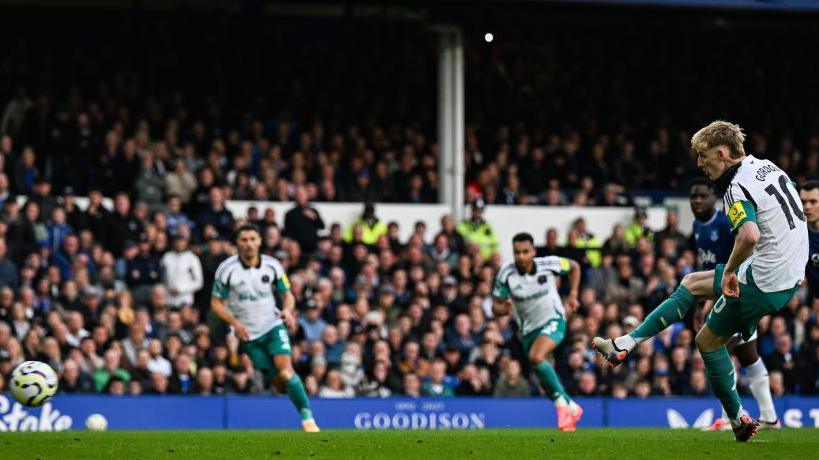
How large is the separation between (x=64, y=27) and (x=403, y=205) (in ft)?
26.1

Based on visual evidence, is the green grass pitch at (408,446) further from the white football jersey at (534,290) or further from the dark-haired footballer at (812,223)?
the white football jersey at (534,290)

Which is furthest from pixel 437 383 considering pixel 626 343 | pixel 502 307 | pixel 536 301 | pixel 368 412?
pixel 626 343

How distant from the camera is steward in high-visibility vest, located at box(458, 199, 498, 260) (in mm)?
24172

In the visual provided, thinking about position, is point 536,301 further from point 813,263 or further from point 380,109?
point 380,109

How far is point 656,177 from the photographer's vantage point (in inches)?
1070

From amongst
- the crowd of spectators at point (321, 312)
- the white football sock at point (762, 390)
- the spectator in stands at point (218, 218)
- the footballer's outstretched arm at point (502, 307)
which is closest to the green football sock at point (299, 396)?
the footballer's outstretched arm at point (502, 307)

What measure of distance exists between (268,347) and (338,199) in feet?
27.5

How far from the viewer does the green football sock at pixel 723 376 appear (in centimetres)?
1149

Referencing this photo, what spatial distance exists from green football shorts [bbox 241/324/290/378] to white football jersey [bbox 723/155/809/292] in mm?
6261

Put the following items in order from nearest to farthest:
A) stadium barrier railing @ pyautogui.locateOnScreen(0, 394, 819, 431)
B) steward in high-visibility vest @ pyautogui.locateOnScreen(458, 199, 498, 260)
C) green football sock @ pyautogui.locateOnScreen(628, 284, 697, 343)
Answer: green football sock @ pyautogui.locateOnScreen(628, 284, 697, 343), stadium barrier railing @ pyautogui.locateOnScreen(0, 394, 819, 431), steward in high-visibility vest @ pyautogui.locateOnScreen(458, 199, 498, 260)

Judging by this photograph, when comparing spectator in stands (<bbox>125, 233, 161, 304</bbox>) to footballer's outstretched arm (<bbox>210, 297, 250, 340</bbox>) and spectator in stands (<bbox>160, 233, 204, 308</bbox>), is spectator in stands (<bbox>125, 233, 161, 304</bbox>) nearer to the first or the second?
spectator in stands (<bbox>160, 233, 204, 308</bbox>)

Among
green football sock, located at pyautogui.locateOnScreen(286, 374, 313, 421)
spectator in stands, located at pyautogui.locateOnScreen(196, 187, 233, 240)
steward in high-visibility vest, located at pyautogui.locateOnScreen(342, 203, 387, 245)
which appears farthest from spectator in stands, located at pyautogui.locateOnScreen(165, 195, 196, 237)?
green football sock, located at pyautogui.locateOnScreen(286, 374, 313, 421)

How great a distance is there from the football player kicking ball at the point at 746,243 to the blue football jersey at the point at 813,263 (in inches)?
101

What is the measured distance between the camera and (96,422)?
59.5ft
